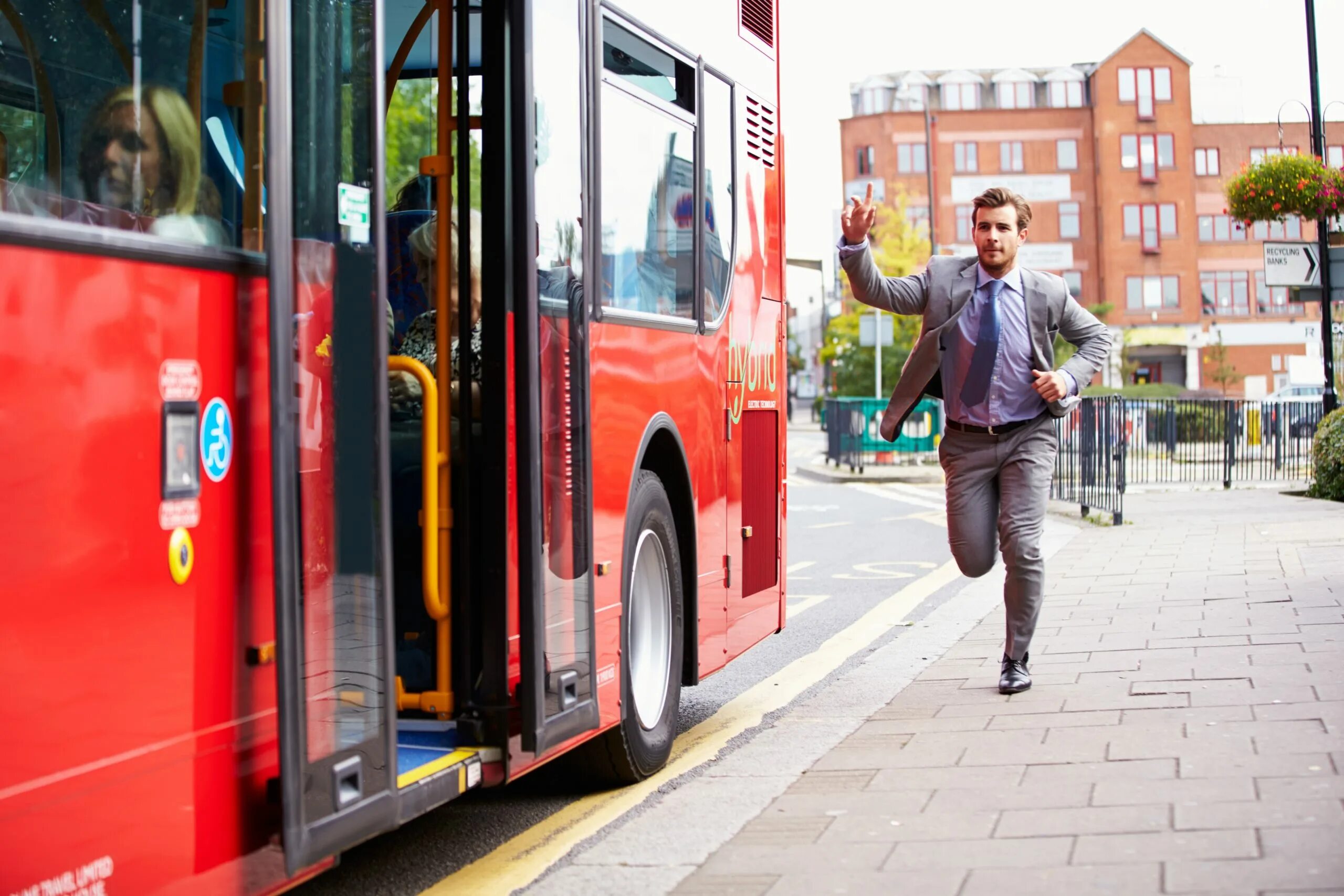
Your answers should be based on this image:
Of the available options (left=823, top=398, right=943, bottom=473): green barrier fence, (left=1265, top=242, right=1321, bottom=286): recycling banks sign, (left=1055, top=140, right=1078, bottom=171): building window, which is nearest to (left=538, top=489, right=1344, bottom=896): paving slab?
(left=1265, top=242, right=1321, bottom=286): recycling banks sign

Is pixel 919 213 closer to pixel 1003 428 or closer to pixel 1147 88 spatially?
pixel 1147 88

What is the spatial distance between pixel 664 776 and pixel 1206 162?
263 ft

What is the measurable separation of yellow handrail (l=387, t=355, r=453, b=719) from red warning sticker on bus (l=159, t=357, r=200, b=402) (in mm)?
1303

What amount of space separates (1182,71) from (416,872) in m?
81.0

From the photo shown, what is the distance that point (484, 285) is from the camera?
444 cm

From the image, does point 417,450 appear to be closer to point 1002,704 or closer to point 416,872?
point 416,872

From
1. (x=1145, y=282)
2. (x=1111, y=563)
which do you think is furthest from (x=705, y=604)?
(x=1145, y=282)

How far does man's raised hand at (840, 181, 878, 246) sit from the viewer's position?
6223 mm

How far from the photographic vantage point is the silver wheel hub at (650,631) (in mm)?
5477

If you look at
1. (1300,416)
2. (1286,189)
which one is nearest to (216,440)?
(1286,189)

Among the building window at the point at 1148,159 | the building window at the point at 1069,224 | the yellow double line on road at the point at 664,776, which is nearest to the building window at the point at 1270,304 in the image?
the building window at the point at 1148,159

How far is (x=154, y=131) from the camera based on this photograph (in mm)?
3193

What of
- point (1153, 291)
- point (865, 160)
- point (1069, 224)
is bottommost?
point (1153, 291)

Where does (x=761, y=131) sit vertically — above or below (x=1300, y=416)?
above
